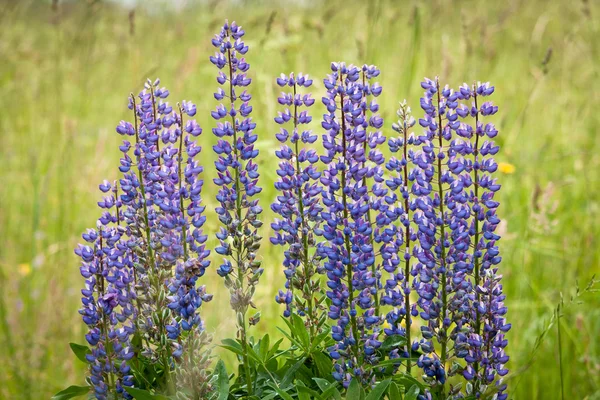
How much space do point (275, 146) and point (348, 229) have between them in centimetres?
298

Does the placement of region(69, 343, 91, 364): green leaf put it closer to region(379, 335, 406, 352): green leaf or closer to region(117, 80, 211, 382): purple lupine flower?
region(117, 80, 211, 382): purple lupine flower

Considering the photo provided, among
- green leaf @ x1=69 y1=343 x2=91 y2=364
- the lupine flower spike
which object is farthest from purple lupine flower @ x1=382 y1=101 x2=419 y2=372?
green leaf @ x1=69 y1=343 x2=91 y2=364

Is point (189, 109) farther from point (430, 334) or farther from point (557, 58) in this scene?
point (557, 58)

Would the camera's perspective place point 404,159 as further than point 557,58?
No

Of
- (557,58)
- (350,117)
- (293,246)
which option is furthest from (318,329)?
(557,58)

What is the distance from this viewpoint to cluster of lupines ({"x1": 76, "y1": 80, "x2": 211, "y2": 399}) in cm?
187

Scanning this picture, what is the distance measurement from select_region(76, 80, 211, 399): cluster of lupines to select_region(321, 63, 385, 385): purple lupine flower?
35cm

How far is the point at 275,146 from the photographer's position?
4809 mm

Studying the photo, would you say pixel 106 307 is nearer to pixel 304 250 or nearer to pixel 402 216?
pixel 304 250

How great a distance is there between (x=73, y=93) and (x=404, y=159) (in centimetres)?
653

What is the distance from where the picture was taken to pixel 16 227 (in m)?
5.31

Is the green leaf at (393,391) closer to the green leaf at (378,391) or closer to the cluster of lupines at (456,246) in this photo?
the green leaf at (378,391)

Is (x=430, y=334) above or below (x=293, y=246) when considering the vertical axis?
below

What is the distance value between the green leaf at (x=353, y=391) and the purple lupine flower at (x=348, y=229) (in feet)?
0.37
